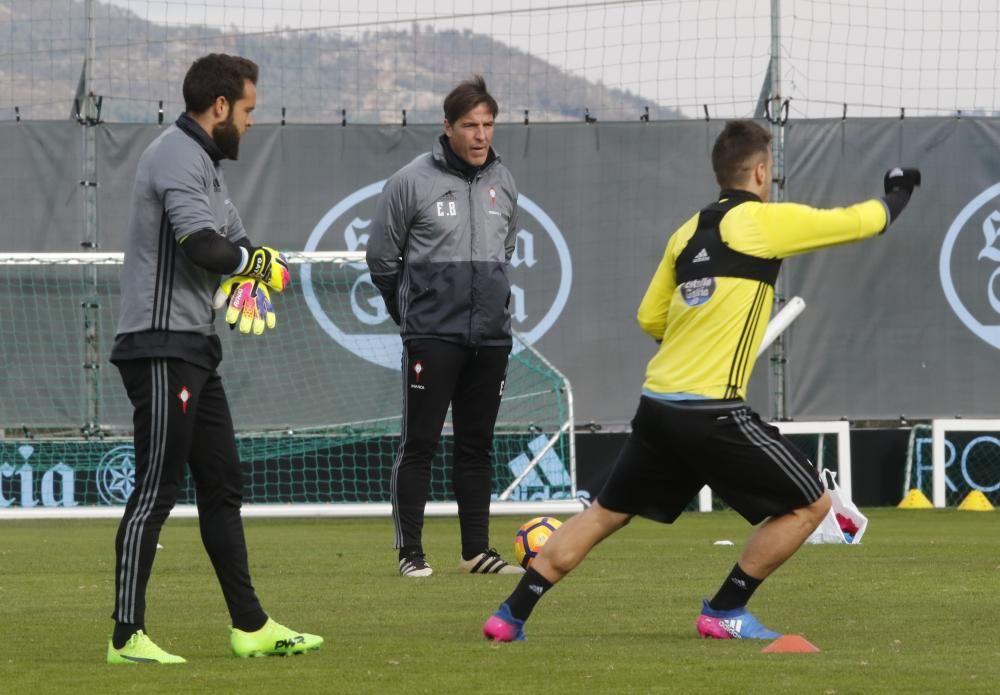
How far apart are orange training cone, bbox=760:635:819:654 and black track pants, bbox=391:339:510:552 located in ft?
10.5

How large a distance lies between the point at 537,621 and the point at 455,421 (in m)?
2.38

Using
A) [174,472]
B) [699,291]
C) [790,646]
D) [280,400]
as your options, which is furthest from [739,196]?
[280,400]

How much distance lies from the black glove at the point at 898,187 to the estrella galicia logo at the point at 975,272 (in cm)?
906

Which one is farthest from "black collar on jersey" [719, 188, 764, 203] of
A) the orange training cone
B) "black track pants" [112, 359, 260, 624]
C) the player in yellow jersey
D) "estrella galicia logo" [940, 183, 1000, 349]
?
"estrella galicia logo" [940, 183, 1000, 349]

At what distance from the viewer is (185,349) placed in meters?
5.69

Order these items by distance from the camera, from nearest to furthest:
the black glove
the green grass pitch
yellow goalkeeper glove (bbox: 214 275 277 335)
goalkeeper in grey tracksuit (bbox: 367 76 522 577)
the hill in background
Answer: the green grass pitch
yellow goalkeeper glove (bbox: 214 275 277 335)
the black glove
goalkeeper in grey tracksuit (bbox: 367 76 522 577)
the hill in background

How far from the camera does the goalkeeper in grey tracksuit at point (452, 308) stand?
873 cm

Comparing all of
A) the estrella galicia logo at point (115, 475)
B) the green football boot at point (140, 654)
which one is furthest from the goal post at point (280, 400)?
the green football boot at point (140, 654)

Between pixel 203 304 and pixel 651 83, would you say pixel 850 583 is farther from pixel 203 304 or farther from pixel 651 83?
pixel 651 83

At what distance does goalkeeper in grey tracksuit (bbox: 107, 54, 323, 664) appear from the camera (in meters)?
5.63

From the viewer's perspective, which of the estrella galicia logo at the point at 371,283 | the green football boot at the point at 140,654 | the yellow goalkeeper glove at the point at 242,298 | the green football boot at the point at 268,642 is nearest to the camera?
the green football boot at the point at 140,654

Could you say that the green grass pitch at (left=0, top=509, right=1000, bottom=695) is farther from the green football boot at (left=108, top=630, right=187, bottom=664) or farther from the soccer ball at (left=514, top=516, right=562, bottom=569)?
the soccer ball at (left=514, top=516, right=562, bottom=569)

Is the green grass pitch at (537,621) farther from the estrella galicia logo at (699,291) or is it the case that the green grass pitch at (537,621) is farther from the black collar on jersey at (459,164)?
the black collar on jersey at (459,164)

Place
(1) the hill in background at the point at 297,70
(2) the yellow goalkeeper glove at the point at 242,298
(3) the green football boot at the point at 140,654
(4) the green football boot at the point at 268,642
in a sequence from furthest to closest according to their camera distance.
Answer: (1) the hill in background at the point at 297,70 < (2) the yellow goalkeeper glove at the point at 242,298 < (4) the green football boot at the point at 268,642 < (3) the green football boot at the point at 140,654
